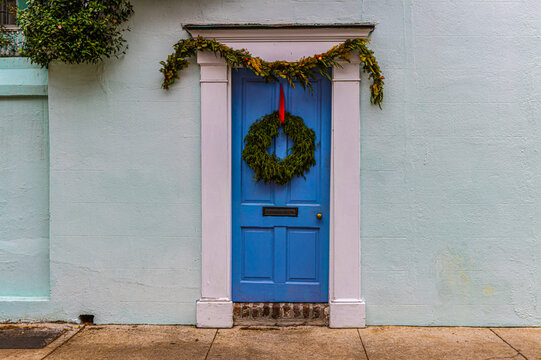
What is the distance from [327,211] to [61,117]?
296 cm

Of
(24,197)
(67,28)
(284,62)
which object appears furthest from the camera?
(24,197)

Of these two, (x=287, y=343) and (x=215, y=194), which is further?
(x=215, y=194)

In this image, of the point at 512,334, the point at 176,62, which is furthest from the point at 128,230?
the point at 512,334

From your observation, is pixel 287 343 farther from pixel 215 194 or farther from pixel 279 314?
pixel 215 194

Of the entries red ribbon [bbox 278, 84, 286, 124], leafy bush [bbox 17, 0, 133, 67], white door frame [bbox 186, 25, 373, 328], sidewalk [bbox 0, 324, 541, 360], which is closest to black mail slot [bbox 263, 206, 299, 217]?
white door frame [bbox 186, 25, 373, 328]

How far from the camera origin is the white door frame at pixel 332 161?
15.2ft

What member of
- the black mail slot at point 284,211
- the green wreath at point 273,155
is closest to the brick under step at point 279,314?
the black mail slot at point 284,211

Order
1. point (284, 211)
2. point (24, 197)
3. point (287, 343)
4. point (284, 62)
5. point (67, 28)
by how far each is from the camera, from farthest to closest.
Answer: point (24, 197) < point (284, 211) < point (284, 62) < point (287, 343) < point (67, 28)

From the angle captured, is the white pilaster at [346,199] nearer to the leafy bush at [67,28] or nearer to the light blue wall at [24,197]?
the leafy bush at [67,28]

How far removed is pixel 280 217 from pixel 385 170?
1.19m

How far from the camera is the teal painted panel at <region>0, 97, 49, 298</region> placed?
193 inches

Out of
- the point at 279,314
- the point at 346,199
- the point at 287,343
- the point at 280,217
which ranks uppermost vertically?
the point at 346,199

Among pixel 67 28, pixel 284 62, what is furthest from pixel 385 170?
pixel 67 28

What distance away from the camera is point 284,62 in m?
4.56
